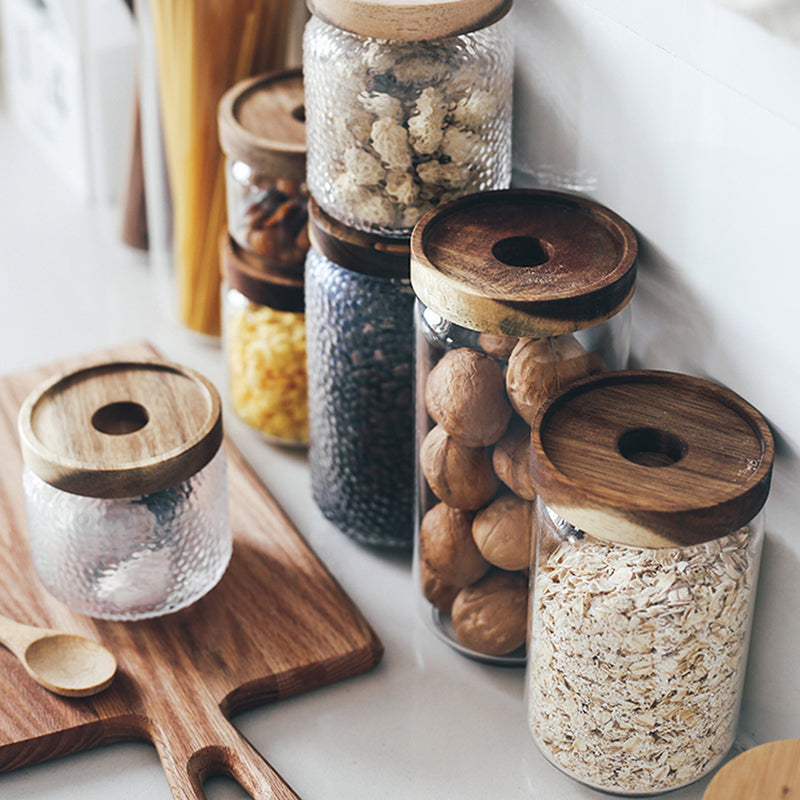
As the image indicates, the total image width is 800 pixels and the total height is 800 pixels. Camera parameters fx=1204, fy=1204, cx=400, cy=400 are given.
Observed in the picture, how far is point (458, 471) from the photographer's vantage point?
0.79 meters

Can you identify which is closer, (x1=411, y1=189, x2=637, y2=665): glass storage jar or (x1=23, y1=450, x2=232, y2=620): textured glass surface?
(x1=411, y1=189, x2=637, y2=665): glass storage jar

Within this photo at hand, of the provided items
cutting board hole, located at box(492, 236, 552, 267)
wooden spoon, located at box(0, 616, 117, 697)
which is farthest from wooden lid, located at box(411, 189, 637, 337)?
wooden spoon, located at box(0, 616, 117, 697)

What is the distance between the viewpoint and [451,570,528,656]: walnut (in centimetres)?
82

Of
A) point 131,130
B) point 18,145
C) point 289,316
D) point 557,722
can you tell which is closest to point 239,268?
point 289,316

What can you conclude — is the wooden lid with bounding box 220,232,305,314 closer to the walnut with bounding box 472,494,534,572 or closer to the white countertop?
the white countertop

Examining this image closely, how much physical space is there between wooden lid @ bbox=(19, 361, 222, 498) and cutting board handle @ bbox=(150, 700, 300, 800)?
6.1 inches

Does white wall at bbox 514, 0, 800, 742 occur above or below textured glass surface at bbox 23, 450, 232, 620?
above

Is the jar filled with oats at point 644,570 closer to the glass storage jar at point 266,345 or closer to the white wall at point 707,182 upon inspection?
the white wall at point 707,182

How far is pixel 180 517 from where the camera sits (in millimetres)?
848

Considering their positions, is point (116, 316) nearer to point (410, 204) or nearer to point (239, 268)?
point (239, 268)

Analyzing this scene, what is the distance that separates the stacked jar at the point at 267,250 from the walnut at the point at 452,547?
0.25 metres

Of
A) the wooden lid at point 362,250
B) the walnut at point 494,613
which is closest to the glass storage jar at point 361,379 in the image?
the wooden lid at point 362,250

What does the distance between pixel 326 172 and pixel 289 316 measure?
0.71ft

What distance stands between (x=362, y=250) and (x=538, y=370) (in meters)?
0.17
